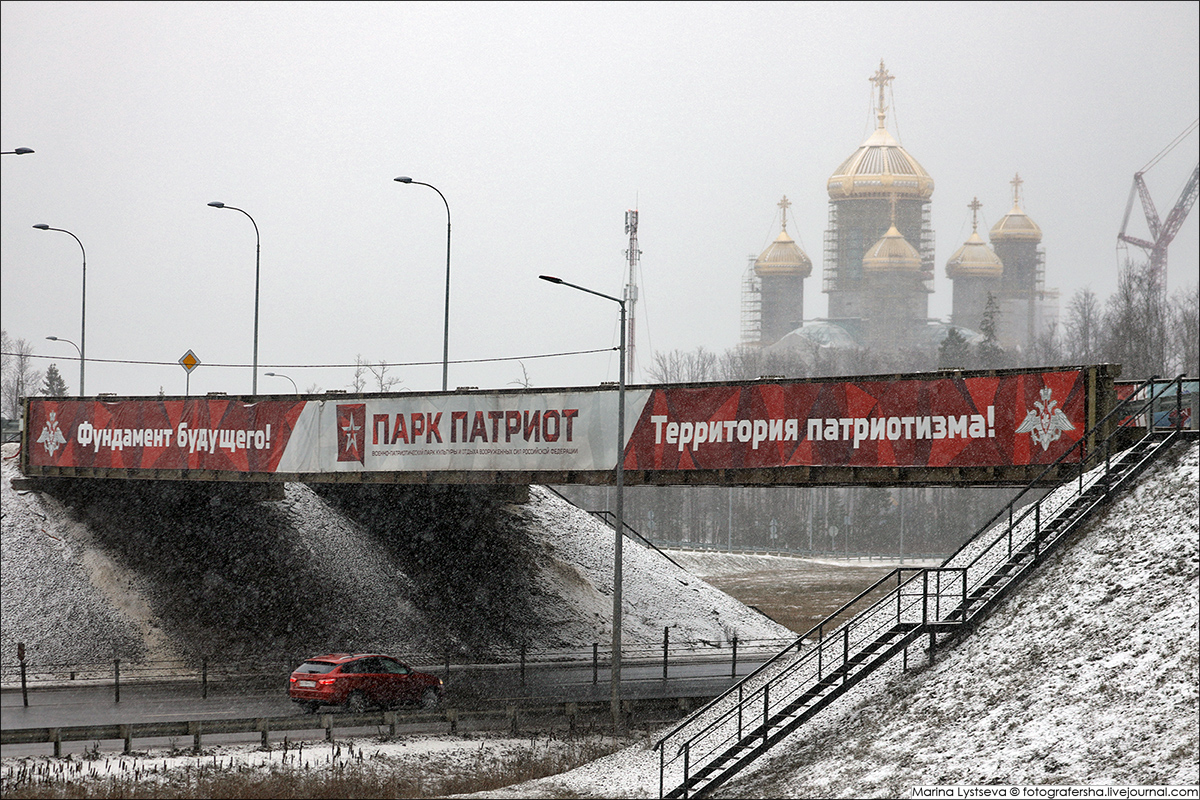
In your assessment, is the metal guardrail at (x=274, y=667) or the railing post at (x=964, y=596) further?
the metal guardrail at (x=274, y=667)

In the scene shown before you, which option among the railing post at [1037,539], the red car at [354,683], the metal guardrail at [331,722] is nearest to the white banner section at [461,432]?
the metal guardrail at [331,722]

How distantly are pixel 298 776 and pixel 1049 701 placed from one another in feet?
44.5

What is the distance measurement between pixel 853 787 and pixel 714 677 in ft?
61.8

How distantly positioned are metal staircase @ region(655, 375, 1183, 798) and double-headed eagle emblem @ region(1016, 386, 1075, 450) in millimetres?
546

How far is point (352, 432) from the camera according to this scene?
36.2 meters

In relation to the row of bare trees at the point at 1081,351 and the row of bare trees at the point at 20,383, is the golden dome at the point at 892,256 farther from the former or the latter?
the row of bare trees at the point at 20,383

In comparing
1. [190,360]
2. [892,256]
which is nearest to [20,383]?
[190,360]

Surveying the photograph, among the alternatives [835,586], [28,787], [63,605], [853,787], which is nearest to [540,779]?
[853,787]

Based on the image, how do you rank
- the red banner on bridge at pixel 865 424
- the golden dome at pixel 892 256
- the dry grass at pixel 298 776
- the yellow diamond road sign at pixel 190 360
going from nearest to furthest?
the dry grass at pixel 298 776, the red banner on bridge at pixel 865 424, the yellow diamond road sign at pixel 190 360, the golden dome at pixel 892 256

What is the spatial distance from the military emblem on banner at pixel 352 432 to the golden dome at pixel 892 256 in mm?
169504

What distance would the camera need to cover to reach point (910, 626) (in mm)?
21797

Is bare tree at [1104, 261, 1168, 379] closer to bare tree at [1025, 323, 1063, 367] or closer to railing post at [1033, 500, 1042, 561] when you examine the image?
bare tree at [1025, 323, 1063, 367]

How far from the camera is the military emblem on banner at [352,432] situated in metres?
36.1

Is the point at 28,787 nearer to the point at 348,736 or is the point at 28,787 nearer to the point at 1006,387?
the point at 348,736
